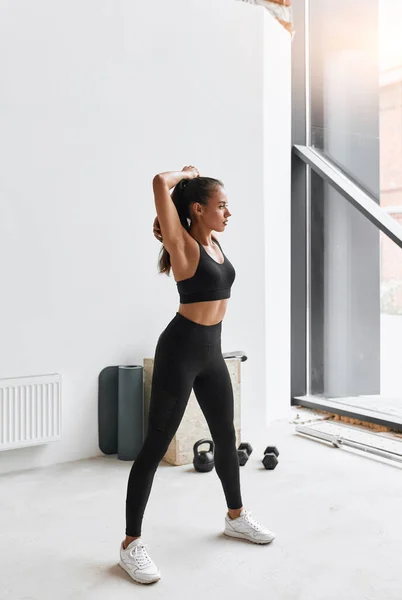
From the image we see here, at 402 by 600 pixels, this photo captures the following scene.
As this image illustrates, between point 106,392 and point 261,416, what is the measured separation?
121 cm

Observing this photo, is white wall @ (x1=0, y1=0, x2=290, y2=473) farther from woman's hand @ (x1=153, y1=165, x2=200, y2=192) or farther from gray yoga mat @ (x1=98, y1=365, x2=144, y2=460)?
woman's hand @ (x1=153, y1=165, x2=200, y2=192)

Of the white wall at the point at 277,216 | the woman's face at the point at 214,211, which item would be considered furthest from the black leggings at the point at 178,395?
the white wall at the point at 277,216

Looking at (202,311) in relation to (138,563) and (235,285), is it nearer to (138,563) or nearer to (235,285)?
(138,563)

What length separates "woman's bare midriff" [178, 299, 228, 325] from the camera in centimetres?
222

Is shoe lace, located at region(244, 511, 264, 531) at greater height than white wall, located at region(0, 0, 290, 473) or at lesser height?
lesser

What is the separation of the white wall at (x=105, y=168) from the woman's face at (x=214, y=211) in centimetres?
149

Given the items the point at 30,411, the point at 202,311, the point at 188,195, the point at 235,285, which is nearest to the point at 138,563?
the point at 202,311

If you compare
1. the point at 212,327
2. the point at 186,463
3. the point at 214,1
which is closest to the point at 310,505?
the point at 186,463

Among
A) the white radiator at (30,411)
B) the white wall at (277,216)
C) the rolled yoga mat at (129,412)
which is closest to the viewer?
the white radiator at (30,411)

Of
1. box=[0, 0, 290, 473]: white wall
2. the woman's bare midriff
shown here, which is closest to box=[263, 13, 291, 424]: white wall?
box=[0, 0, 290, 473]: white wall

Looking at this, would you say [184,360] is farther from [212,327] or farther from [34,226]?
[34,226]

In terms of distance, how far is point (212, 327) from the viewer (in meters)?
2.27

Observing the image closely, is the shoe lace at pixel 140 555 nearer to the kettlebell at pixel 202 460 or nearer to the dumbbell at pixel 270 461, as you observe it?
the kettlebell at pixel 202 460

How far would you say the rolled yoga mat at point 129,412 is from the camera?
11.6 ft
